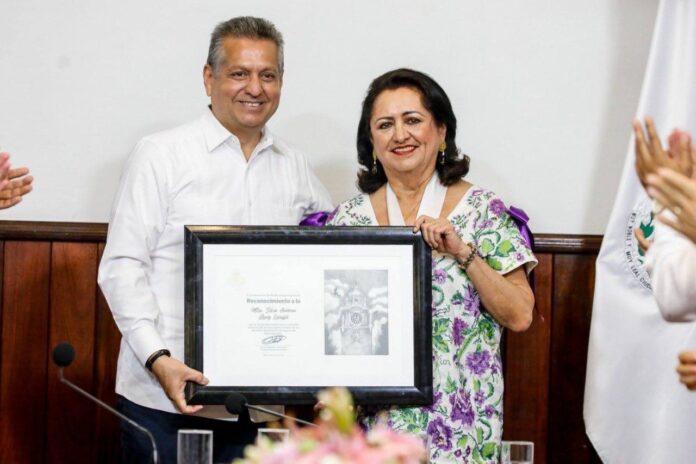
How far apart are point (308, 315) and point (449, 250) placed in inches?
14.6

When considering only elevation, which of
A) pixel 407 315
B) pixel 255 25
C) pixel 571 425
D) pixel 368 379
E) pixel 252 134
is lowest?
pixel 571 425

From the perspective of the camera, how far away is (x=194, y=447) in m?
1.78

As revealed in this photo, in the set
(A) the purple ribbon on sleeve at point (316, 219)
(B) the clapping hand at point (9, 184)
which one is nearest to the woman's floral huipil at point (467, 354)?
(A) the purple ribbon on sleeve at point (316, 219)

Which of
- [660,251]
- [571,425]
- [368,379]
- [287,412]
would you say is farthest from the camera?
[571,425]

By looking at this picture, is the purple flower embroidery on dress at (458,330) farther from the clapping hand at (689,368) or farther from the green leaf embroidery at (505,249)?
the clapping hand at (689,368)

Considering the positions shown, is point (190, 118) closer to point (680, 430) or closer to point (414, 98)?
point (414, 98)

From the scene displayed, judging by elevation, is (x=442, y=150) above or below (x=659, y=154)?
above

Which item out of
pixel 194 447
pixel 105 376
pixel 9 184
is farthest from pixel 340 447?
pixel 105 376

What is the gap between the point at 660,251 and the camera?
1945 mm

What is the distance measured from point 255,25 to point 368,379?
0.96m

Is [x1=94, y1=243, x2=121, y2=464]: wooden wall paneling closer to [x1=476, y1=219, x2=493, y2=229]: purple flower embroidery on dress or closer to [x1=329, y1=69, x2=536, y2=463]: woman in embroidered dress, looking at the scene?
[x1=329, y1=69, x2=536, y2=463]: woman in embroidered dress

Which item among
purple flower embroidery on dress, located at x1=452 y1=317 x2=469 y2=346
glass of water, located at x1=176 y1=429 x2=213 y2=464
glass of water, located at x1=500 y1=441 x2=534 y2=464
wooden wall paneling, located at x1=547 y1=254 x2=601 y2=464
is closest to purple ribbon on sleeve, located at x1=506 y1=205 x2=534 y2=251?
purple flower embroidery on dress, located at x1=452 y1=317 x2=469 y2=346

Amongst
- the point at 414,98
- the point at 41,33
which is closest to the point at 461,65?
the point at 414,98

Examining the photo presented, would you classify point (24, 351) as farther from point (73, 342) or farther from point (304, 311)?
point (304, 311)
